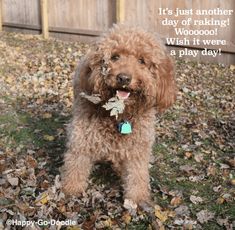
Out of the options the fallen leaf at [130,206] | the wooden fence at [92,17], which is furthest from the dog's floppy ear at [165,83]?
the wooden fence at [92,17]

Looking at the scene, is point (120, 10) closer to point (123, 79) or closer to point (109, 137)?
point (109, 137)

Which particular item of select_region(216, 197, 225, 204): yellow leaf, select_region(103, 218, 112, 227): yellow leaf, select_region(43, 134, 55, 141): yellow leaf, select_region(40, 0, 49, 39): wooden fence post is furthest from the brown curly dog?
select_region(40, 0, 49, 39): wooden fence post

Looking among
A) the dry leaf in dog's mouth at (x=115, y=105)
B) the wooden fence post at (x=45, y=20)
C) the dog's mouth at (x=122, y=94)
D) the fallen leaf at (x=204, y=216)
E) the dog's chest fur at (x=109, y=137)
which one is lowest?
the fallen leaf at (x=204, y=216)

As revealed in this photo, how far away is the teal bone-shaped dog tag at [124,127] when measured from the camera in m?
3.85

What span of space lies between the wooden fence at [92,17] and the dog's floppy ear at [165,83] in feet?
14.1

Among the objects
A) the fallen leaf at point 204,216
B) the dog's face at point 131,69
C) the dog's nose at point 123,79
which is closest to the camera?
the dog's nose at point 123,79

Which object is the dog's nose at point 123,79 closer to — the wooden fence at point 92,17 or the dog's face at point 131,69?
the dog's face at point 131,69

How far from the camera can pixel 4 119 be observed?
6.09 m

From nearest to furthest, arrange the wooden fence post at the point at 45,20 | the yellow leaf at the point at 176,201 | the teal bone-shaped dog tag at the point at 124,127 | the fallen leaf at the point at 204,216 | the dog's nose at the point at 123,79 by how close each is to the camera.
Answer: the dog's nose at the point at 123,79
the teal bone-shaped dog tag at the point at 124,127
the fallen leaf at the point at 204,216
the yellow leaf at the point at 176,201
the wooden fence post at the point at 45,20

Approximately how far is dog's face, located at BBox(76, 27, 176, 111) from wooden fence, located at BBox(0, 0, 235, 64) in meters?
4.35

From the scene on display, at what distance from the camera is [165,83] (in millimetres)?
3756

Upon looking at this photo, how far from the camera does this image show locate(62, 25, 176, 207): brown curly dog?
3561 mm

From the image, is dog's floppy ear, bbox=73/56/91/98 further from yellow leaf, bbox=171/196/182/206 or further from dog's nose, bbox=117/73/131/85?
yellow leaf, bbox=171/196/182/206

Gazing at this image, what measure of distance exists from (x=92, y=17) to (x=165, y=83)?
25.9 feet
